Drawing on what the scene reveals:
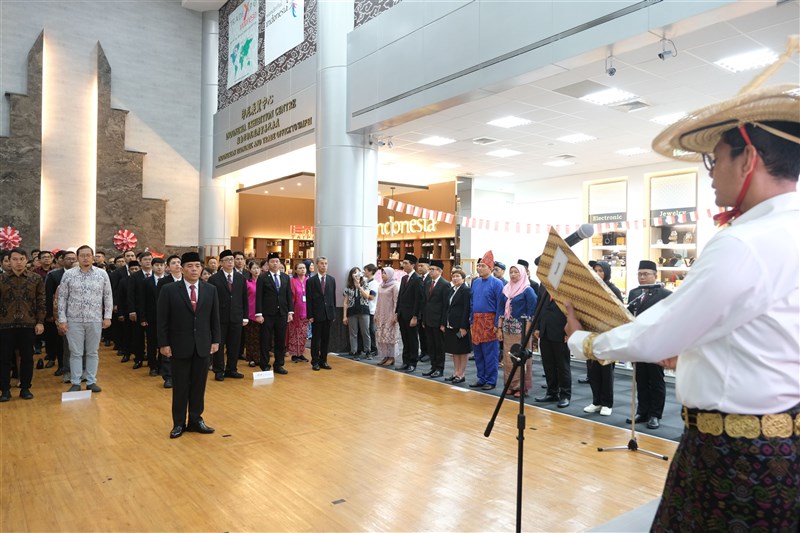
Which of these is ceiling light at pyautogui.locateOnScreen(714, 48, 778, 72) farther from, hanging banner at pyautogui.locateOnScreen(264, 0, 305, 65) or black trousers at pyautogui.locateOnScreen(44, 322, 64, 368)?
black trousers at pyautogui.locateOnScreen(44, 322, 64, 368)

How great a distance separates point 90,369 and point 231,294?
186cm

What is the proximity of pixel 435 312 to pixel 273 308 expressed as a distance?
2312 mm

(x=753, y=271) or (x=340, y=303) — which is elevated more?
(x=753, y=271)

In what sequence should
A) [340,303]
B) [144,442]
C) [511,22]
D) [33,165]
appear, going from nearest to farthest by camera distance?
[144,442], [511,22], [340,303], [33,165]

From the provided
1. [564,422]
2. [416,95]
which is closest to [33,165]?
[416,95]

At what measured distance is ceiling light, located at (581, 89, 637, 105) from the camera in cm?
789

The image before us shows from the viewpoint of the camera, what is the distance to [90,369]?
6387mm

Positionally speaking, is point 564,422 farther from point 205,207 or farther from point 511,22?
point 205,207

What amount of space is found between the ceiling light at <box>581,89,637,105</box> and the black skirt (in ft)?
13.2

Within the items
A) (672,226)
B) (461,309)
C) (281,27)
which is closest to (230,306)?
(461,309)

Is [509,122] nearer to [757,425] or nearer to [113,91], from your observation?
[757,425]

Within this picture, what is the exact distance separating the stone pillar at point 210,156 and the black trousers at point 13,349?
33.4 feet

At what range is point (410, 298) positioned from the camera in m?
8.04

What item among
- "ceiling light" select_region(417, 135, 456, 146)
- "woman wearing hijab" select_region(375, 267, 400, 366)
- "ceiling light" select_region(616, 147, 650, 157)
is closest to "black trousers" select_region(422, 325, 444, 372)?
"woman wearing hijab" select_region(375, 267, 400, 366)
